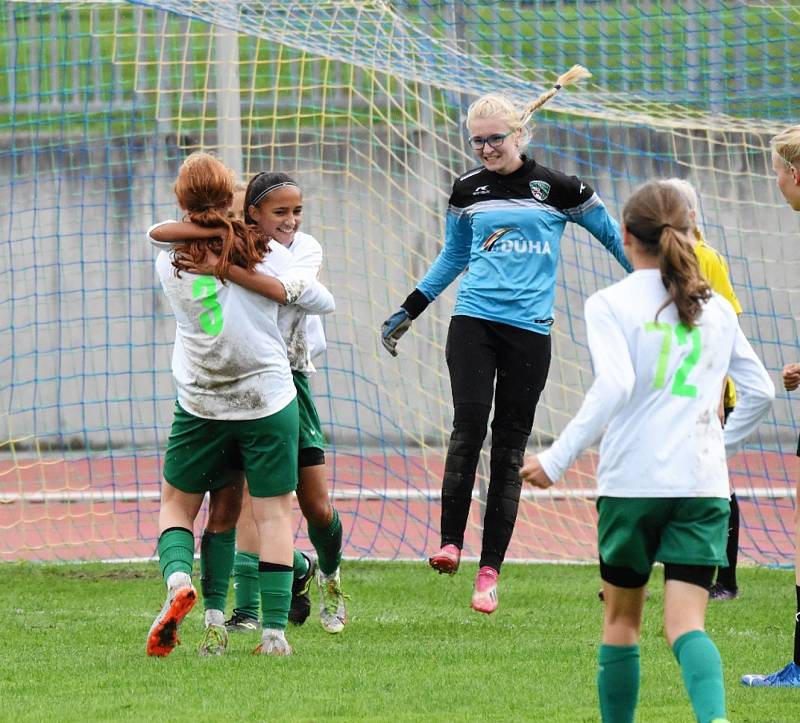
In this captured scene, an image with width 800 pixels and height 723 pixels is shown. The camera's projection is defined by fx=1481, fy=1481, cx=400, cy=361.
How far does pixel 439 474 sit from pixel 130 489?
219 cm

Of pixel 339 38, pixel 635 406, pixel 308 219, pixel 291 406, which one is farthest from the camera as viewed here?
→ pixel 308 219

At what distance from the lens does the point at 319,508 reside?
5.86 m

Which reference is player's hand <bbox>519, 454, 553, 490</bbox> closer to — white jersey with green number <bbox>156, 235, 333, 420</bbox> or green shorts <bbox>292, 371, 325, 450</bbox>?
white jersey with green number <bbox>156, 235, 333, 420</bbox>

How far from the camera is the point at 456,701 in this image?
180 inches

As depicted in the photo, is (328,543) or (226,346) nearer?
(226,346)

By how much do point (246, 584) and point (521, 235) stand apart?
5.82 ft

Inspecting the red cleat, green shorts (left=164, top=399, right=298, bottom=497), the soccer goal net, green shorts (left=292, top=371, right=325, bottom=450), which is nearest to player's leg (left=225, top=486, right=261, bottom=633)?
green shorts (left=292, top=371, right=325, bottom=450)

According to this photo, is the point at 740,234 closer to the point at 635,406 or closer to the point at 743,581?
the point at 743,581

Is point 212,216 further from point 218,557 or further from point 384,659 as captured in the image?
point 384,659

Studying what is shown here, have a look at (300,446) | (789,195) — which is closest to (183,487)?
(300,446)

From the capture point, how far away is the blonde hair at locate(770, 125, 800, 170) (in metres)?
4.91

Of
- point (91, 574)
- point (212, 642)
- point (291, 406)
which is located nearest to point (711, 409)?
point (291, 406)

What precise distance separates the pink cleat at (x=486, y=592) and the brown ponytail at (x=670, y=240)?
7.08ft

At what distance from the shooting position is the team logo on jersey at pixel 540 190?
19.4 ft
